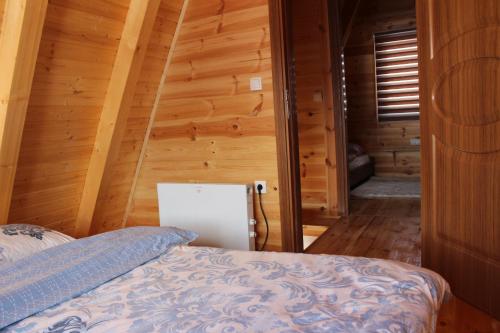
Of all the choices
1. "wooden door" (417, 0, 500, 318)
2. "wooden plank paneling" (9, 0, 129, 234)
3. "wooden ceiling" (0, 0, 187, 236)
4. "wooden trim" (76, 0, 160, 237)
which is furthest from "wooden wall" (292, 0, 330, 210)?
"wooden plank paneling" (9, 0, 129, 234)

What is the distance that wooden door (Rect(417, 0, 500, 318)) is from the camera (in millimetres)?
1938

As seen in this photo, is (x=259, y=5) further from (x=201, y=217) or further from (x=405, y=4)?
(x=405, y=4)

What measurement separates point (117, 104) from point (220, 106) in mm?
685

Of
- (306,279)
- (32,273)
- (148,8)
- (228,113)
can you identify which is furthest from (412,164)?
(32,273)

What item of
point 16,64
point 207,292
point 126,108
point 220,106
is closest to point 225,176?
point 220,106

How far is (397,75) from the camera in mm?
5949

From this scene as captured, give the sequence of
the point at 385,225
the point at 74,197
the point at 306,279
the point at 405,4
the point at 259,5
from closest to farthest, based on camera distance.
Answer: the point at 306,279, the point at 259,5, the point at 74,197, the point at 385,225, the point at 405,4

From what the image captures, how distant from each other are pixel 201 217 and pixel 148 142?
2.55ft

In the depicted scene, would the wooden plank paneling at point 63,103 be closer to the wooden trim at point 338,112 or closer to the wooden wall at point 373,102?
the wooden trim at point 338,112

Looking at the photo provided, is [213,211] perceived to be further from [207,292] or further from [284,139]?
[207,292]

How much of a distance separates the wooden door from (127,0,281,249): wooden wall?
0.93 m

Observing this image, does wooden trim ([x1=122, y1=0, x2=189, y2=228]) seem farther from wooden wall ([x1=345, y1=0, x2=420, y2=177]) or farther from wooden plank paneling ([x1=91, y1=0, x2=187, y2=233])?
wooden wall ([x1=345, y1=0, x2=420, y2=177])

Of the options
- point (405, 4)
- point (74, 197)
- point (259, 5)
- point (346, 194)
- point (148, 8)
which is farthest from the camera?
point (405, 4)

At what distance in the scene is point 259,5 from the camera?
2.66 meters
